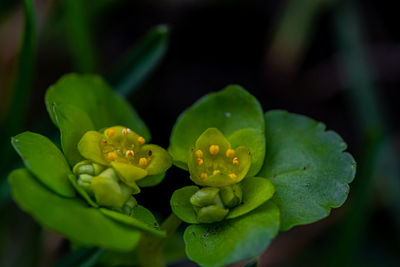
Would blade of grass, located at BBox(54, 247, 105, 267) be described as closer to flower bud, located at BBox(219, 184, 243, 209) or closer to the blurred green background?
flower bud, located at BBox(219, 184, 243, 209)

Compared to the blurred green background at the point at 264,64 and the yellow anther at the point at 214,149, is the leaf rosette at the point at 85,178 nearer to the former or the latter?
the yellow anther at the point at 214,149

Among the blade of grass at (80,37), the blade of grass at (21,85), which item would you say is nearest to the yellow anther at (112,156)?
the blade of grass at (21,85)

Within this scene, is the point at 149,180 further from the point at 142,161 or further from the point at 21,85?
the point at 21,85

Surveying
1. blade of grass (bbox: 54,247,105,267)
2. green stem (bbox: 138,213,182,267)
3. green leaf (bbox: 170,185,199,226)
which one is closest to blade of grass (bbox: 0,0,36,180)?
blade of grass (bbox: 54,247,105,267)

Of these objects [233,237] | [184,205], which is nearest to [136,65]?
[184,205]

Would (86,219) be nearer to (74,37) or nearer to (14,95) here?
(14,95)

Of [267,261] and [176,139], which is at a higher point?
[176,139]

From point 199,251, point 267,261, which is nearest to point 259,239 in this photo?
point 199,251
